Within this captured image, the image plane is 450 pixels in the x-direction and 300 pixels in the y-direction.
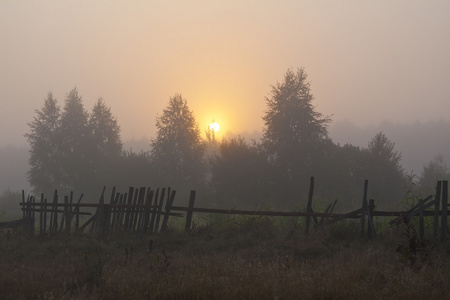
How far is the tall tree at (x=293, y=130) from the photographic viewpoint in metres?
36.4

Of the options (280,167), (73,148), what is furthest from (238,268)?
(73,148)

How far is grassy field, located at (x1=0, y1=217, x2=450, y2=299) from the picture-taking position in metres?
6.65

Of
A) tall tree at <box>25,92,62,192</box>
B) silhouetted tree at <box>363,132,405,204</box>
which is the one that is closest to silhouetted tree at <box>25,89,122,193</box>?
tall tree at <box>25,92,62,192</box>

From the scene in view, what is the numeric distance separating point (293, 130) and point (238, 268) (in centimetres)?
2981

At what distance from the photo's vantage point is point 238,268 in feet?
26.9

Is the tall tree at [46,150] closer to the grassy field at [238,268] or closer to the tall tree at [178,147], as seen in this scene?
the tall tree at [178,147]

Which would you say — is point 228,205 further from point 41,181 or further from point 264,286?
point 264,286

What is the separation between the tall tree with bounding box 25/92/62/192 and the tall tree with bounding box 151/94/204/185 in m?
11.7

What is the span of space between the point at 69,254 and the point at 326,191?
1037 inches

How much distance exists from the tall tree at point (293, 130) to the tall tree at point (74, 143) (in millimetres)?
22771

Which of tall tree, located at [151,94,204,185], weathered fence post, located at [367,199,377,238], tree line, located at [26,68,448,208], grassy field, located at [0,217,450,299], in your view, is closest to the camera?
grassy field, located at [0,217,450,299]

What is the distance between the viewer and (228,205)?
34.8 metres

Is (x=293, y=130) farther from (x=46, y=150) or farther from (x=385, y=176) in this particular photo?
(x=46, y=150)

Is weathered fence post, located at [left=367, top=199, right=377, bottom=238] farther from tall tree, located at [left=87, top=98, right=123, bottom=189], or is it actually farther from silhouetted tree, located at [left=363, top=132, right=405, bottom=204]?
tall tree, located at [left=87, top=98, right=123, bottom=189]
